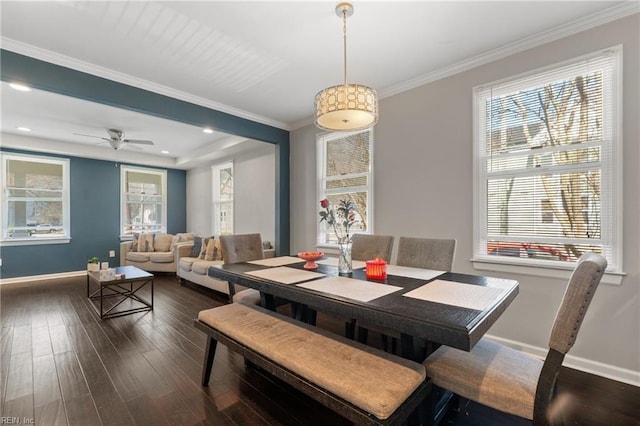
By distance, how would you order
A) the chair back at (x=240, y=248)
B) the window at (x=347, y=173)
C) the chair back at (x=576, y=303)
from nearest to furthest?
the chair back at (x=576, y=303), the chair back at (x=240, y=248), the window at (x=347, y=173)

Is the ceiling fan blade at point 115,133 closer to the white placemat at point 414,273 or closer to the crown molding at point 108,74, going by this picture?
the crown molding at point 108,74

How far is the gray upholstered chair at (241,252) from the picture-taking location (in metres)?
2.68

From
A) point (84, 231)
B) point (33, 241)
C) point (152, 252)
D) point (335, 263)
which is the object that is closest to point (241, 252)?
point (335, 263)

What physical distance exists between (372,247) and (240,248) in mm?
1385

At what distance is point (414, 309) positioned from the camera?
1307mm

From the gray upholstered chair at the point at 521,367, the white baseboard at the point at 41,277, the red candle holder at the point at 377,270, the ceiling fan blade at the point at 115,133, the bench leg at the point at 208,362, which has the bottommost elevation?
the white baseboard at the point at 41,277

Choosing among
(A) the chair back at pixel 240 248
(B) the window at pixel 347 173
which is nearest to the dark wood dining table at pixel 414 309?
(A) the chair back at pixel 240 248

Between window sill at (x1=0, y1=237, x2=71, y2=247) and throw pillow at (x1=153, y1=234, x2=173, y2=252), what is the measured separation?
1.55 meters

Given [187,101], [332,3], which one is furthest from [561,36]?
[187,101]

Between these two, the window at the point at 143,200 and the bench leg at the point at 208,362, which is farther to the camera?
the window at the point at 143,200

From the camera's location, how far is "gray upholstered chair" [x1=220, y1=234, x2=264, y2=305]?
8.79 feet

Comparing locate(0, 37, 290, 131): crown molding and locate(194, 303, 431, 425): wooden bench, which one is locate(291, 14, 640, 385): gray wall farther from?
locate(0, 37, 290, 131): crown molding

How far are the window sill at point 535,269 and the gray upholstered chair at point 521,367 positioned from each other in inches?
50.2

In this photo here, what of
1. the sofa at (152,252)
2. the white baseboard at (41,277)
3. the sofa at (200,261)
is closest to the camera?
the sofa at (200,261)
